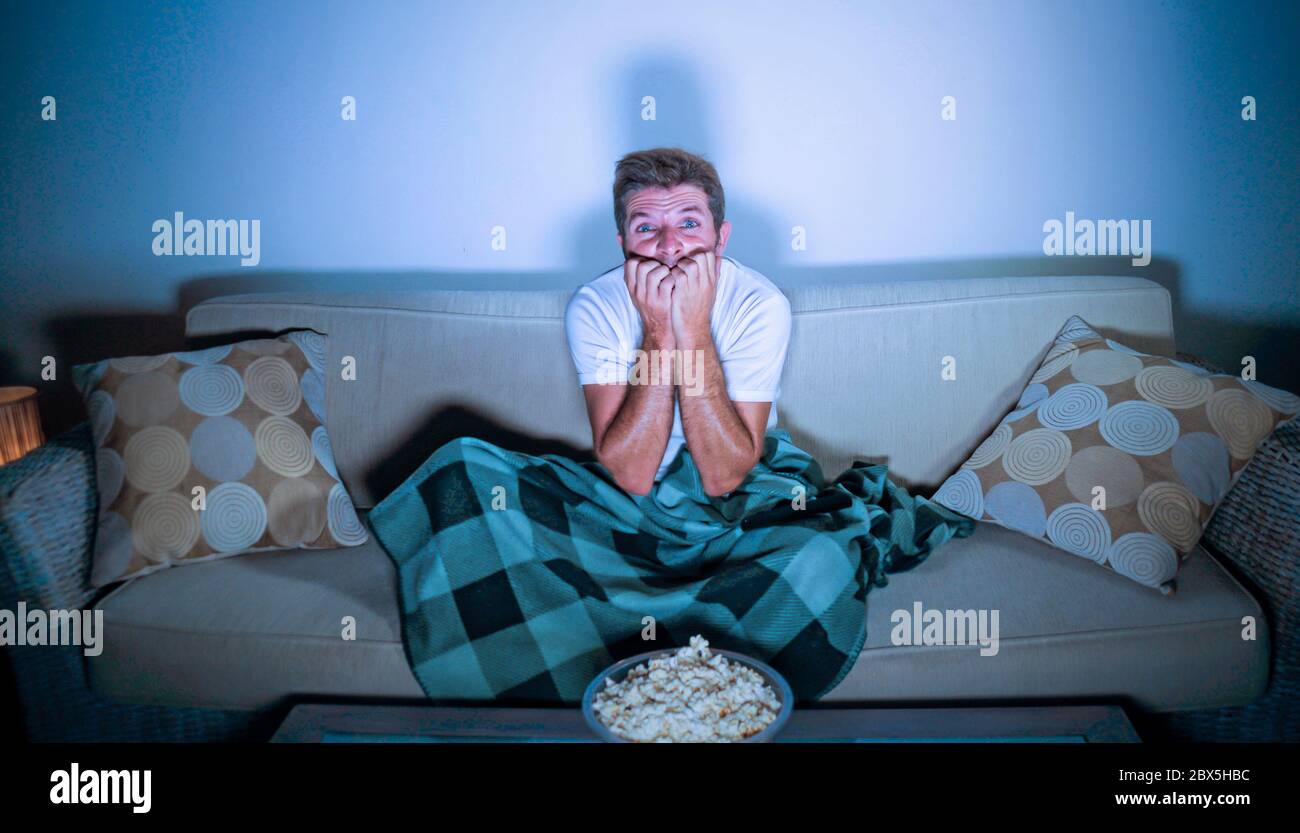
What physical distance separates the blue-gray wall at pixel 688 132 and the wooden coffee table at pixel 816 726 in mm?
1215

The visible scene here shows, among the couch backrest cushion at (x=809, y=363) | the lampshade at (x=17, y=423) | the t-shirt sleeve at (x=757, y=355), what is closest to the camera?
the t-shirt sleeve at (x=757, y=355)

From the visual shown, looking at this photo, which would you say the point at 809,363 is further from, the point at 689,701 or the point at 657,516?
the point at 689,701

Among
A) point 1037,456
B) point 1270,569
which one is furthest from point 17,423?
point 1270,569

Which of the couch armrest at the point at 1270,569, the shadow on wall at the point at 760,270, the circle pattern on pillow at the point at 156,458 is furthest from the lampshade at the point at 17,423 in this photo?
the couch armrest at the point at 1270,569

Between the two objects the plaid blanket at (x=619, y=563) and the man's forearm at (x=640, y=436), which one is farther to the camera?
the man's forearm at (x=640, y=436)

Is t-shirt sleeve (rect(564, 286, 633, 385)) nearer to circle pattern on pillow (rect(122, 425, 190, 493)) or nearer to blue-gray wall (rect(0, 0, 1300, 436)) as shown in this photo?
blue-gray wall (rect(0, 0, 1300, 436))

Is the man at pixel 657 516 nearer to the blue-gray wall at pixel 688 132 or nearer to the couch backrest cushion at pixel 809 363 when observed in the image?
the couch backrest cushion at pixel 809 363

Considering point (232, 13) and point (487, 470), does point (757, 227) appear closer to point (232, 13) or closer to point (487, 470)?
point (487, 470)

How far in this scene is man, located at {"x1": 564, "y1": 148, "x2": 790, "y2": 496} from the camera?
158 centimetres

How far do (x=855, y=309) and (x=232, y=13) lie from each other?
1584mm

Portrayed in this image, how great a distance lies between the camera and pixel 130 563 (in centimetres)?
141

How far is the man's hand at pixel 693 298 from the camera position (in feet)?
5.20

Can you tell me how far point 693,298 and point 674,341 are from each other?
0.29 ft
